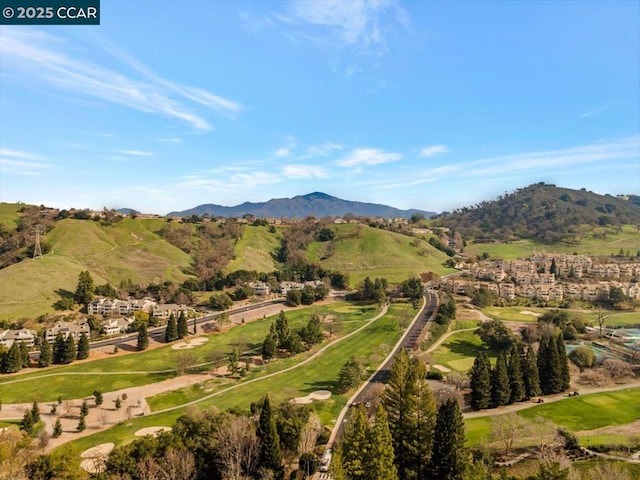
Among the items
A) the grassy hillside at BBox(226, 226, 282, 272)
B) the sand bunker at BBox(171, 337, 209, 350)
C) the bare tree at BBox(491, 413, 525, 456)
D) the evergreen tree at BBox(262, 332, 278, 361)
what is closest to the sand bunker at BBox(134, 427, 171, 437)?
the evergreen tree at BBox(262, 332, 278, 361)

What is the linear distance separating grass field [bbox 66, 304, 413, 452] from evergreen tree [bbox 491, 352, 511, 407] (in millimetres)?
20858

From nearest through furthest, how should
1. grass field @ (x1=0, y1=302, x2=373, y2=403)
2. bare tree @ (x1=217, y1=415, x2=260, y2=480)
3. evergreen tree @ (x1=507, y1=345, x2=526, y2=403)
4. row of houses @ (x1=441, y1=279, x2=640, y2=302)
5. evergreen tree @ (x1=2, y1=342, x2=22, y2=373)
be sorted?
bare tree @ (x1=217, y1=415, x2=260, y2=480) < evergreen tree @ (x1=507, y1=345, x2=526, y2=403) < grass field @ (x1=0, y1=302, x2=373, y2=403) < evergreen tree @ (x1=2, y1=342, x2=22, y2=373) < row of houses @ (x1=441, y1=279, x2=640, y2=302)

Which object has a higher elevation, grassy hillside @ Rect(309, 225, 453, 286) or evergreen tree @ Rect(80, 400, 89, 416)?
grassy hillside @ Rect(309, 225, 453, 286)

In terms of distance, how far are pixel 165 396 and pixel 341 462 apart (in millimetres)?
37491

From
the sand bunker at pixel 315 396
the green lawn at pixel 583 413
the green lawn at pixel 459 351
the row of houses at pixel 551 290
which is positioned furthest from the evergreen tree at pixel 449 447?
the row of houses at pixel 551 290

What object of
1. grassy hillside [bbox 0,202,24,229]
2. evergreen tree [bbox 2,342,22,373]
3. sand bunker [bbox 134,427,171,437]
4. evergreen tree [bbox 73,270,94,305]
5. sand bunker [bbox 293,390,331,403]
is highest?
grassy hillside [bbox 0,202,24,229]

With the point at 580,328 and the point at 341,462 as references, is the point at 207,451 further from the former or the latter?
the point at 580,328

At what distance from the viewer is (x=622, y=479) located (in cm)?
3056

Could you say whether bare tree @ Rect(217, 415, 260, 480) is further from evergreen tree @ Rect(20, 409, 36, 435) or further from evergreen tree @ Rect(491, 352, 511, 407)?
evergreen tree @ Rect(491, 352, 511, 407)

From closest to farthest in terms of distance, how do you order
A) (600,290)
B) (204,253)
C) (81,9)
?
1. (81,9)
2. (600,290)
3. (204,253)

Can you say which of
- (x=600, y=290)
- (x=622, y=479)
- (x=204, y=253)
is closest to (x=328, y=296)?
(x=204, y=253)

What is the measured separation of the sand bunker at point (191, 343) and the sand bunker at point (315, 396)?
33.4 meters

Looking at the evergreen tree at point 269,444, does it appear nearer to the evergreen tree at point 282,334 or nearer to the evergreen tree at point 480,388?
the evergreen tree at point 480,388

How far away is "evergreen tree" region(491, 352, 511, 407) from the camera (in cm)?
5497
